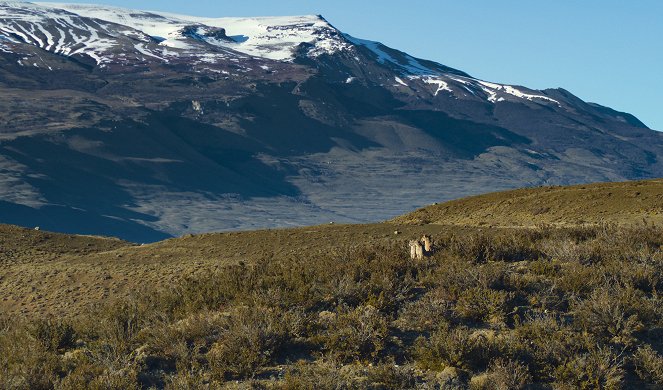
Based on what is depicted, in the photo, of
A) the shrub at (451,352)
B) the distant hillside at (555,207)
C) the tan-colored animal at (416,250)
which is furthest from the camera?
the distant hillside at (555,207)

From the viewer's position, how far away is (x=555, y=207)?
38500 millimetres

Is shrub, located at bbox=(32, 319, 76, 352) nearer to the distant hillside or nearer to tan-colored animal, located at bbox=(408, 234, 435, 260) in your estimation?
tan-colored animal, located at bbox=(408, 234, 435, 260)

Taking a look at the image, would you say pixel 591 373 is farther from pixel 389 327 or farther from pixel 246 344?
pixel 246 344

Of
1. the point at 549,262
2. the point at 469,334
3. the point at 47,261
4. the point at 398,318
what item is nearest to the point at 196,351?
the point at 398,318

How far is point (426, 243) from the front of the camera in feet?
56.8

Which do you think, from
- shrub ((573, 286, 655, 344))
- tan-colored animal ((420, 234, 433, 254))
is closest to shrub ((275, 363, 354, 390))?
shrub ((573, 286, 655, 344))

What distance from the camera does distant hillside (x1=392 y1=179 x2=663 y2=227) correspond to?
115 feet

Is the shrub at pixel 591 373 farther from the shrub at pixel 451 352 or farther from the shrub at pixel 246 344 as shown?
the shrub at pixel 246 344

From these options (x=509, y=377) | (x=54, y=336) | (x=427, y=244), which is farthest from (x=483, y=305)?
(x=54, y=336)

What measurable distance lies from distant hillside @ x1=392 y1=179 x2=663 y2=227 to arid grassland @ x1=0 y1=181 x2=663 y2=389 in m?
17.6

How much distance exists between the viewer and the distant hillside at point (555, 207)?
35000mm

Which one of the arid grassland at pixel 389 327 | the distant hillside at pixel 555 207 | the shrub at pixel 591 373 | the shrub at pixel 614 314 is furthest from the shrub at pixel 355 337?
the distant hillside at pixel 555 207

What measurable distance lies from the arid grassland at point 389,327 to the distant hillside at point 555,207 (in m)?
17.6

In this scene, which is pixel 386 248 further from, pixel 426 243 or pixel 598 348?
pixel 598 348
